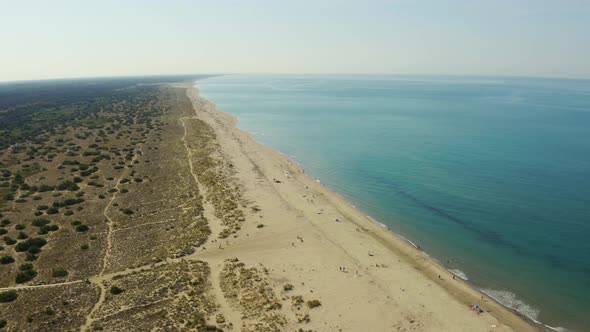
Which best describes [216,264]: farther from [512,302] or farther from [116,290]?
[512,302]

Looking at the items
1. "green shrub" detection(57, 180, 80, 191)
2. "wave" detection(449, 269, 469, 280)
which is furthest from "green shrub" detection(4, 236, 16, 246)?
"wave" detection(449, 269, 469, 280)

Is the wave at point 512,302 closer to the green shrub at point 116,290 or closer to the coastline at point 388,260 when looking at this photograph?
the coastline at point 388,260

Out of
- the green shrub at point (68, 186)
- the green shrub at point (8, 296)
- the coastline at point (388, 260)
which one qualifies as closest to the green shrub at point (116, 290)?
the green shrub at point (8, 296)

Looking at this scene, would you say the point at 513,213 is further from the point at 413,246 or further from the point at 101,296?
the point at 101,296

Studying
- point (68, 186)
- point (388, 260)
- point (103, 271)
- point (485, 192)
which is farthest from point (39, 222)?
point (485, 192)

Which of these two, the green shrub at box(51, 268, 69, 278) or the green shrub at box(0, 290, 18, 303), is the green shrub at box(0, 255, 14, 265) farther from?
the green shrub at box(0, 290, 18, 303)

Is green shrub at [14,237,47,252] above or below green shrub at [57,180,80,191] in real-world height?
below
